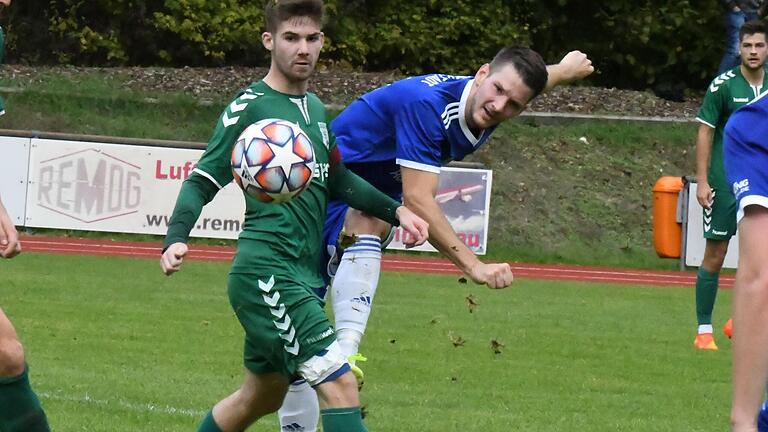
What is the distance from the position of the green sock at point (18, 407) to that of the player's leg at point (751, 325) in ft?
7.84

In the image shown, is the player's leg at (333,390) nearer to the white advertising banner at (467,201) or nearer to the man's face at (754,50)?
the man's face at (754,50)

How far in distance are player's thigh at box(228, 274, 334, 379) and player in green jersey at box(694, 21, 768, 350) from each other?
5.73 m

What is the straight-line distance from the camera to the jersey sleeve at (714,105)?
10375 mm

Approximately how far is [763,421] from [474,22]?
22.9 meters

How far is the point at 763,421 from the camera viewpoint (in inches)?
215

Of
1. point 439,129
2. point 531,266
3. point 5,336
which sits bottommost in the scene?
point 531,266

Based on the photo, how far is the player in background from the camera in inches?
201

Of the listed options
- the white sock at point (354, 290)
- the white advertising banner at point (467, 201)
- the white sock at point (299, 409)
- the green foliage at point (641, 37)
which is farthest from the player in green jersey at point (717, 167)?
the green foliage at point (641, 37)

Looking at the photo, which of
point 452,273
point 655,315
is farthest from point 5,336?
point 452,273

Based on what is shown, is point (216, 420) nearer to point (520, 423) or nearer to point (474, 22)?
point (520, 423)

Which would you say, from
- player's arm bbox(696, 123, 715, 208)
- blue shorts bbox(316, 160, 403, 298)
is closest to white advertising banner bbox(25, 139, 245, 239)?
player's arm bbox(696, 123, 715, 208)

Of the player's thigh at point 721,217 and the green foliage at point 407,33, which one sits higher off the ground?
the green foliage at point 407,33

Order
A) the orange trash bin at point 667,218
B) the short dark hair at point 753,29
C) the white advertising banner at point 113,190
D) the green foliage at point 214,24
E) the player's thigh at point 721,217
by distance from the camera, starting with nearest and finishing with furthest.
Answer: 1. the short dark hair at point 753,29
2. the player's thigh at point 721,217
3. the white advertising banner at point 113,190
4. the orange trash bin at point 667,218
5. the green foliage at point 214,24

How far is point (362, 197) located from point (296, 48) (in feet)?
2.06
